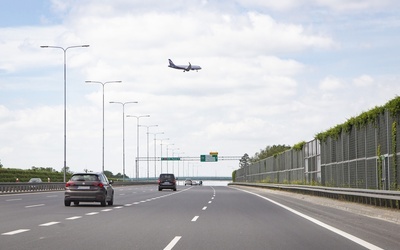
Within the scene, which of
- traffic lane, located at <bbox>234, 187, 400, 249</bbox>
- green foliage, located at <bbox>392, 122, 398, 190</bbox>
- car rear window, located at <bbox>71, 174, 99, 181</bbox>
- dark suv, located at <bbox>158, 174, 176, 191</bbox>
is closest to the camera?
traffic lane, located at <bbox>234, 187, 400, 249</bbox>

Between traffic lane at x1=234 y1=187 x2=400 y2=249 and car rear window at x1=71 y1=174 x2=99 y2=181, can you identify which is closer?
traffic lane at x1=234 y1=187 x2=400 y2=249

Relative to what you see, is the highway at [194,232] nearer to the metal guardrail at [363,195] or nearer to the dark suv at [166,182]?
the metal guardrail at [363,195]

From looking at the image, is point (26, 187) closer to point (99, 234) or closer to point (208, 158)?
point (99, 234)

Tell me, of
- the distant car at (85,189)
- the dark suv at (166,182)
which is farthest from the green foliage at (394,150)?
the dark suv at (166,182)

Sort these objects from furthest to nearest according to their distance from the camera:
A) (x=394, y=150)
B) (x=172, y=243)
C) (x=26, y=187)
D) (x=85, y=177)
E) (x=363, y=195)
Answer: (x=26, y=187)
(x=85, y=177)
(x=363, y=195)
(x=394, y=150)
(x=172, y=243)

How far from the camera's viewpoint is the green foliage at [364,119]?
24.8m

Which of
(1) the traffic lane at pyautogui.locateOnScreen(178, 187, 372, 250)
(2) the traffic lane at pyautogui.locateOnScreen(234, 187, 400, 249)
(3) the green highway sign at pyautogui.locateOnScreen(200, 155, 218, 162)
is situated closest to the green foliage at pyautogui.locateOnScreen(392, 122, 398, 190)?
(2) the traffic lane at pyautogui.locateOnScreen(234, 187, 400, 249)

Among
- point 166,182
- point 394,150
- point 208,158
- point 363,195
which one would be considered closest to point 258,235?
point 394,150

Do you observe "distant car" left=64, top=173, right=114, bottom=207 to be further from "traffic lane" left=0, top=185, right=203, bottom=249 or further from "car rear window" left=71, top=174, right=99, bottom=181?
"traffic lane" left=0, top=185, right=203, bottom=249

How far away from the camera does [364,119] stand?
29328 millimetres

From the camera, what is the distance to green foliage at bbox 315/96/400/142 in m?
24.8

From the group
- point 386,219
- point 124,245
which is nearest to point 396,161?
point 386,219

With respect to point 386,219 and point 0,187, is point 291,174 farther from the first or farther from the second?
point 386,219

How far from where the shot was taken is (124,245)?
13.0m
